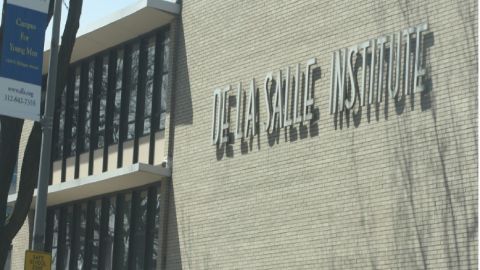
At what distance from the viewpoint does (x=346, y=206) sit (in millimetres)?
18750

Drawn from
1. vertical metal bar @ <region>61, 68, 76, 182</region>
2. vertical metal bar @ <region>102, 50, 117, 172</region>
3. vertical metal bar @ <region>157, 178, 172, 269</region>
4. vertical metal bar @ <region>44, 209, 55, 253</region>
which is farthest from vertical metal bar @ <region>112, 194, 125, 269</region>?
A: vertical metal bar @ <region>44, 209, 55, 253</region>

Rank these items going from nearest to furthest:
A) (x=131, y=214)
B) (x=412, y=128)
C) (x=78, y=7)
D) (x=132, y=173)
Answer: (x=412, y=128), (x=78, y=7), (x=132, y=173), (x=131, y=214)

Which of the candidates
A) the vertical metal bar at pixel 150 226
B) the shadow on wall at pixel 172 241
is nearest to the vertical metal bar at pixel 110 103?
the vertical metal bar at pixel 150 226

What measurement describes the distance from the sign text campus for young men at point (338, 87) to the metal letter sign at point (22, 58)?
205 inches

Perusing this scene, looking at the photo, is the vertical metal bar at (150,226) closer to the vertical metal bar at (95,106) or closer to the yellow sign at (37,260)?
the vertical metal bar at (95,106)

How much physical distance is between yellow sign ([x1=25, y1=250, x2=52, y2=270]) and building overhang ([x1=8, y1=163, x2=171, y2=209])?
280 inches

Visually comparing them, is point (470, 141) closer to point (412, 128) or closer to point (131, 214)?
point (412, 128)

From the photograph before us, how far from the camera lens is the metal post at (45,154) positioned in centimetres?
1638

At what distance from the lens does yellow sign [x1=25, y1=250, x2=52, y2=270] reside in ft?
52.5

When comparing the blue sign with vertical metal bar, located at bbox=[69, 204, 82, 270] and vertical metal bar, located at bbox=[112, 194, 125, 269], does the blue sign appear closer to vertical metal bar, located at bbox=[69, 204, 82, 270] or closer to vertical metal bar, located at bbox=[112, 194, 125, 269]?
vertical metal bar, located at bbox=[112, 194, 125, 269]

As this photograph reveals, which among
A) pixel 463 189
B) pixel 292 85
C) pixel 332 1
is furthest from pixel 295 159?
pixel 463 189

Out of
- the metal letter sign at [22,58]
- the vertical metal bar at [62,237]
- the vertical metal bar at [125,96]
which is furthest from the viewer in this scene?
the vertical metal bar at [62,237]

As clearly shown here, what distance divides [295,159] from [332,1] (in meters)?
2.93

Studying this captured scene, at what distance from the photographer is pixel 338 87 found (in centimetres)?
1936
